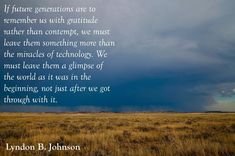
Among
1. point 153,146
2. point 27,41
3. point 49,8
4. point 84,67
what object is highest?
point 49,8

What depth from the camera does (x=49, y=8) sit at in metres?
11.6

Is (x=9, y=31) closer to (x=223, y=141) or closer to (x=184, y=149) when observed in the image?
(x=184, y=149)

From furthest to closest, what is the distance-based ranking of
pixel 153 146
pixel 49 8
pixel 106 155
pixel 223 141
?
pixel 49 8
pixel 223 141
pixel 153 146
pixel 106 155

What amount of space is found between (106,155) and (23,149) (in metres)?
2.46

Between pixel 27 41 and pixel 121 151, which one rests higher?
pixel 27 41

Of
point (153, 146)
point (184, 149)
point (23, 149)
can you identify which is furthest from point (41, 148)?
point (184, 149)

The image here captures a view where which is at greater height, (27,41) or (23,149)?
(27,41)

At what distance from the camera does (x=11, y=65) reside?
11.7m

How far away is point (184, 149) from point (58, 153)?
3.31 meters

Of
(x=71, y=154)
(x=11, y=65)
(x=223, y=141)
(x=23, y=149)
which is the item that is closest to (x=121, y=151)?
(x=71, y=154)

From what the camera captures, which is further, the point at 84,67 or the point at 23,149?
the point at 84,67

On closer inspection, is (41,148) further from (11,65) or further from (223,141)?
(223,141)

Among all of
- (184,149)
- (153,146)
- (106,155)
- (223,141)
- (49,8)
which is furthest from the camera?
(49,8)

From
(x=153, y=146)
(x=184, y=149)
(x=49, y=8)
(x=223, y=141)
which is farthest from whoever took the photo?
(x=49, y=8)
